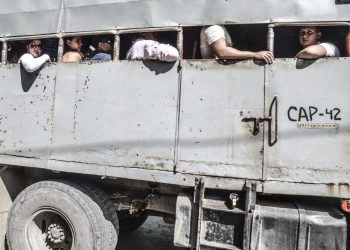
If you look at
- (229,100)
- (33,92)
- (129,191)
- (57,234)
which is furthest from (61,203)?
(229,100)

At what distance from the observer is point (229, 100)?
3.32 m

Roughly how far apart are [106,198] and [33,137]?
3.25 feet

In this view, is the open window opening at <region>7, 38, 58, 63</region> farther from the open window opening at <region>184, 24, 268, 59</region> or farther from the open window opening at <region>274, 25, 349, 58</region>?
the open window opening at <region>274, 25, 349, 58</region>

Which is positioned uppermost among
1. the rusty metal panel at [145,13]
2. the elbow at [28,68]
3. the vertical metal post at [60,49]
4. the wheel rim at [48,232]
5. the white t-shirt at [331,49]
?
the rusty metal panel at [145,13]

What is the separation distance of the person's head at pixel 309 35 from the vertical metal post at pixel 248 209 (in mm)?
1302

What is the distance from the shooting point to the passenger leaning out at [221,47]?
3254mm

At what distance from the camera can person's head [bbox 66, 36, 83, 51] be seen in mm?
4001

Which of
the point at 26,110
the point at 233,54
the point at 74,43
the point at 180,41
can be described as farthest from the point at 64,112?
the point at 233,54

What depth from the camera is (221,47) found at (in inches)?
133

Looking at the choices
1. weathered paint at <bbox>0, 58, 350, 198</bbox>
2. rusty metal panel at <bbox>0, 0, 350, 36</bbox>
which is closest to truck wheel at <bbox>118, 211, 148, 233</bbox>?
weathered paint at <bbox>0, 58, 350, 198</bbox>

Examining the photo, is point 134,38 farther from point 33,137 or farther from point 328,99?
point 328,99

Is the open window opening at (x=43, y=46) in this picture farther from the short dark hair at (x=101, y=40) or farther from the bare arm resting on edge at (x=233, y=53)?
the bare arm resting on edge at (x=233, y=53)

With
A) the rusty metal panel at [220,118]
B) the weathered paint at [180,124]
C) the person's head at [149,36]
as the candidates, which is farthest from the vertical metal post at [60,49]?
the rusty metal panel at [220,118]

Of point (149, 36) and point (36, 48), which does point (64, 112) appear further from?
point (149, 36)
